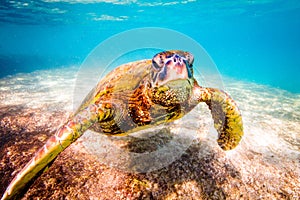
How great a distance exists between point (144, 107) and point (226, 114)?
145 cm

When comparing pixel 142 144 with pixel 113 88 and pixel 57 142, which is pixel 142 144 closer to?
pixel 113 88

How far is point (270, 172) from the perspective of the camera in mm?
3010

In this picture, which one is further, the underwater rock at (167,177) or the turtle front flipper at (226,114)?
the turtle front flipper at (226,114)

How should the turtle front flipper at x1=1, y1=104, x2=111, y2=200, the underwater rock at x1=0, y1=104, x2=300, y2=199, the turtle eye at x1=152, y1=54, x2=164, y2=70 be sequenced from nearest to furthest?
the turtle front flipper at x1=1, y1=104, x2=111, y2=200 → the turtle eye at x1=152, y1=54, x2=164, y2=70 → the underwater rock at x1=0, y1=104, x2=300, y2=199

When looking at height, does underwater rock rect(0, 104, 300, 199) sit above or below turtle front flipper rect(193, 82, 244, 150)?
below

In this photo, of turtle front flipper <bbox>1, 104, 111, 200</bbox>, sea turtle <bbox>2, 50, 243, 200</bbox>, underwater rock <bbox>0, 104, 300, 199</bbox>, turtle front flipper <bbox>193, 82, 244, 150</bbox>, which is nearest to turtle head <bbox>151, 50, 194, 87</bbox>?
sea turtle <bbox>2, 50, 243, 200</bbox>

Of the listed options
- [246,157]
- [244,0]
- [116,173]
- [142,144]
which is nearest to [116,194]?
[116,173]

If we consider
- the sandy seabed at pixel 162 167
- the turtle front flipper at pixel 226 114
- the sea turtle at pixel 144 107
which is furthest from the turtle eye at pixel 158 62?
the sandy seabed at pixel 162 167

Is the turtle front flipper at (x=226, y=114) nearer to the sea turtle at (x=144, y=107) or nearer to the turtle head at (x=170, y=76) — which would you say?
the sea turtle at (x=144, y=107)

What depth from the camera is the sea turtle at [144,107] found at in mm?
2117

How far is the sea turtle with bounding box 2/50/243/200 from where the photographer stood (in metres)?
2.12

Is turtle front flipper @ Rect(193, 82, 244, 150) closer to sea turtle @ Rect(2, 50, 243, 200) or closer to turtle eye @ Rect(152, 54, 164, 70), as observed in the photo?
sea turtle @ Rect(2, 50, 243, 200)

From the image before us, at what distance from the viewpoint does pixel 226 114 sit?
3.13 metres

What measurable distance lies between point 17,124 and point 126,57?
10.4 ft
